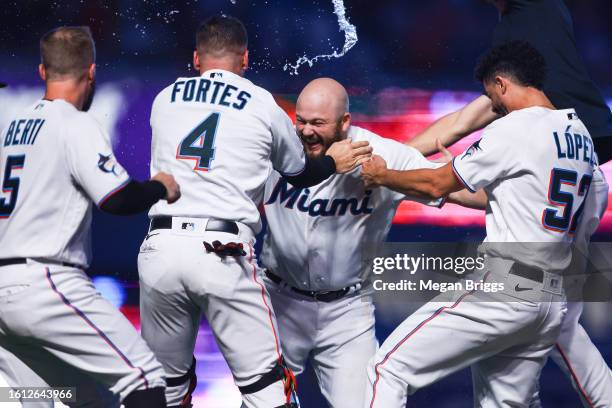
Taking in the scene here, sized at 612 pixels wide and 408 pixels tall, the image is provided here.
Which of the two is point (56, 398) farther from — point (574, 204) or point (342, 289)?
point (574, 204)

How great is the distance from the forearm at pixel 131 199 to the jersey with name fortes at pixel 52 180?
0.9 inches

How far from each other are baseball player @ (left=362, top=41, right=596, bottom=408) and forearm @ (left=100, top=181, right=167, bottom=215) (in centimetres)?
116

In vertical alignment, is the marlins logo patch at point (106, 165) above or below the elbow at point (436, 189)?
above

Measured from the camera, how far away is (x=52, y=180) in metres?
3.09

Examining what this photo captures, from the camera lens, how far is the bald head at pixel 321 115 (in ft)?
13.1

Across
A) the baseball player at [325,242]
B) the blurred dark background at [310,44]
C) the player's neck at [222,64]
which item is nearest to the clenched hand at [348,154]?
the baseball player at [325,242]

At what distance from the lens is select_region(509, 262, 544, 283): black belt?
357cm

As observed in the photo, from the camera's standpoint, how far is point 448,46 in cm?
540

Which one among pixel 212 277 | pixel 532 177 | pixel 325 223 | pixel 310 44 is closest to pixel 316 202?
pixel 325 223

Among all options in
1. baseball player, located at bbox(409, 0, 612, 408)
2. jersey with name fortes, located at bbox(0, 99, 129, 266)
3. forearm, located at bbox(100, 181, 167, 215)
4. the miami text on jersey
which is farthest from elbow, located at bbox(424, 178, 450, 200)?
jersey with name fortes, located at bbox(0, 99, 129, 266)

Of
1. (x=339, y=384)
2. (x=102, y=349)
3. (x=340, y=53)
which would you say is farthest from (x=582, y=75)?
(x=102, y=349)

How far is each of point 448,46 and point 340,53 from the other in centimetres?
66

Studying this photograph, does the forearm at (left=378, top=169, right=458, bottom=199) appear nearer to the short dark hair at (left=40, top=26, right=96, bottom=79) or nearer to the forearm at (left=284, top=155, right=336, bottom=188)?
the forearm at (left=284, top=155, right=336, bottom=188)

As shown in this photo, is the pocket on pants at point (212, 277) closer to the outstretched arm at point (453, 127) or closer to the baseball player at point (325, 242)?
the baseball player at point (325, 242)
